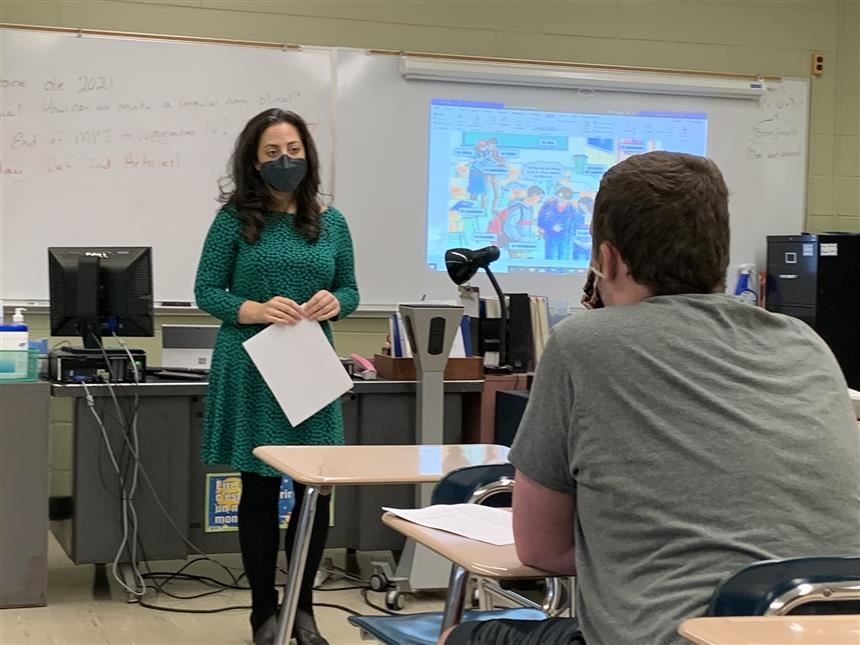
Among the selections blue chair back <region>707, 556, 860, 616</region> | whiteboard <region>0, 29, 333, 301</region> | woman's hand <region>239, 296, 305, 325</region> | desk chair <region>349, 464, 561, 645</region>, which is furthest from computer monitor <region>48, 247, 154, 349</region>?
blue chair back <region>707, 556, 860, 616</region>

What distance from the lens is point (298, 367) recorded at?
10.9 ft

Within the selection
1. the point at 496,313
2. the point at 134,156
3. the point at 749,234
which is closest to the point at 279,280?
the point at 496,313

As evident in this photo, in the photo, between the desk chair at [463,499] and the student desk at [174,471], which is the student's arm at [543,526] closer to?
the desk chair at [463,499]

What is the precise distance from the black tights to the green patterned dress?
0.11 m

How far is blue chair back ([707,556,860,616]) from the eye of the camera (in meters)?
1.32

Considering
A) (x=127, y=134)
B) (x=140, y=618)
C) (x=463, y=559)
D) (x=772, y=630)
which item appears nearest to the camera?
(x=772, y=630)

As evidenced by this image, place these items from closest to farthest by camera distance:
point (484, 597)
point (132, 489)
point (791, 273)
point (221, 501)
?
point (484, 597) → point (132, 489) → point (221, 501) → point (791, 273)

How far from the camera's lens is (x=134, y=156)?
5098 millimetres

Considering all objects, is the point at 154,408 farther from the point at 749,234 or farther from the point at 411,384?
the point at 749,234

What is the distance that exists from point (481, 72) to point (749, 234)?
1.65 meters

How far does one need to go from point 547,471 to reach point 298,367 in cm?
187

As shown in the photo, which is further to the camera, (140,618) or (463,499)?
(140,618)

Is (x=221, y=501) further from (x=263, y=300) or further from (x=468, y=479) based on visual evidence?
(x=468, y=479)

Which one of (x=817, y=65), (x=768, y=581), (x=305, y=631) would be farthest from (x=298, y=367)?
(x=817, y=65)
